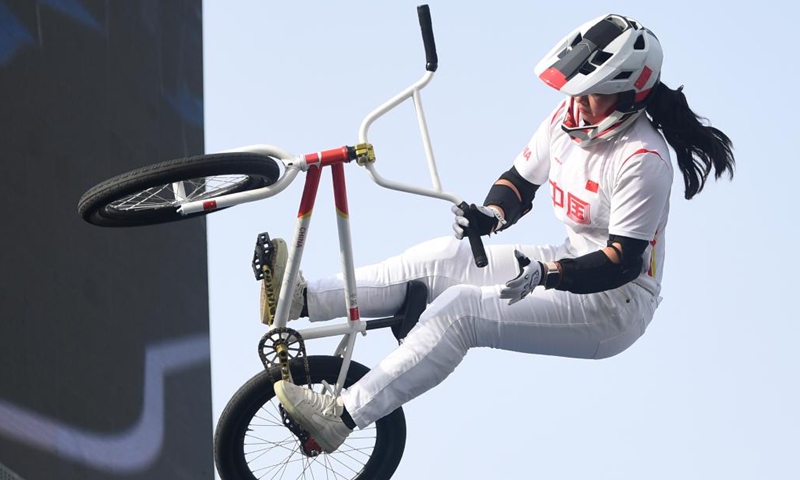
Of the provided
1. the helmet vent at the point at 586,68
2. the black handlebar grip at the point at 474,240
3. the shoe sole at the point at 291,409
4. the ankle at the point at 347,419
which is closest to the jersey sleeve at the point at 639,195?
the helmet vent at the point at 586,68

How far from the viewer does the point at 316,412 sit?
6758 millimetres

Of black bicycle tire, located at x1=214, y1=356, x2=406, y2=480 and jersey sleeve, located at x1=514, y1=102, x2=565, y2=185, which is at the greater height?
jersey sleeve, located at x1=514, y1=102, x2=565, y2=185

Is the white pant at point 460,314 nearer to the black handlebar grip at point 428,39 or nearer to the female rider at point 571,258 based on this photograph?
the female rider at point 571,258

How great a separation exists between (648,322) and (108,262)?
3.11m

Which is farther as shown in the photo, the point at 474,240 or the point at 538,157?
the point at 538,157

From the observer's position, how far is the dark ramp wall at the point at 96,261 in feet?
24.7

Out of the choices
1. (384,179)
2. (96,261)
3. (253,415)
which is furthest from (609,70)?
(96,261)

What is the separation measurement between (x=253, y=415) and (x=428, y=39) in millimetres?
1974

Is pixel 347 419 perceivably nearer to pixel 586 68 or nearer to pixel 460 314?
pixel 460 314

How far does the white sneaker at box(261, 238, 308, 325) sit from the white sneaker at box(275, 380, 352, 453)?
13.7 inches

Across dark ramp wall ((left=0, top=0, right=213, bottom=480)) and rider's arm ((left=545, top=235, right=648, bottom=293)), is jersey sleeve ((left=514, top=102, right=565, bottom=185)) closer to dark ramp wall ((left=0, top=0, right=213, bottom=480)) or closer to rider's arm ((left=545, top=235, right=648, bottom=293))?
rider's arm ((left=545, top=235, right=648, bottom=293))

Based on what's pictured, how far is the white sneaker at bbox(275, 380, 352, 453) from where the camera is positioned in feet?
22.0

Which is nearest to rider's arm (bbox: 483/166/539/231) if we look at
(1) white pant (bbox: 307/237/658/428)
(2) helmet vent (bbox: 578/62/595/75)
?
(1) white pant (bbox: 307/237/658/428)

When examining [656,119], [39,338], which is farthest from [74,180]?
[656,119]
